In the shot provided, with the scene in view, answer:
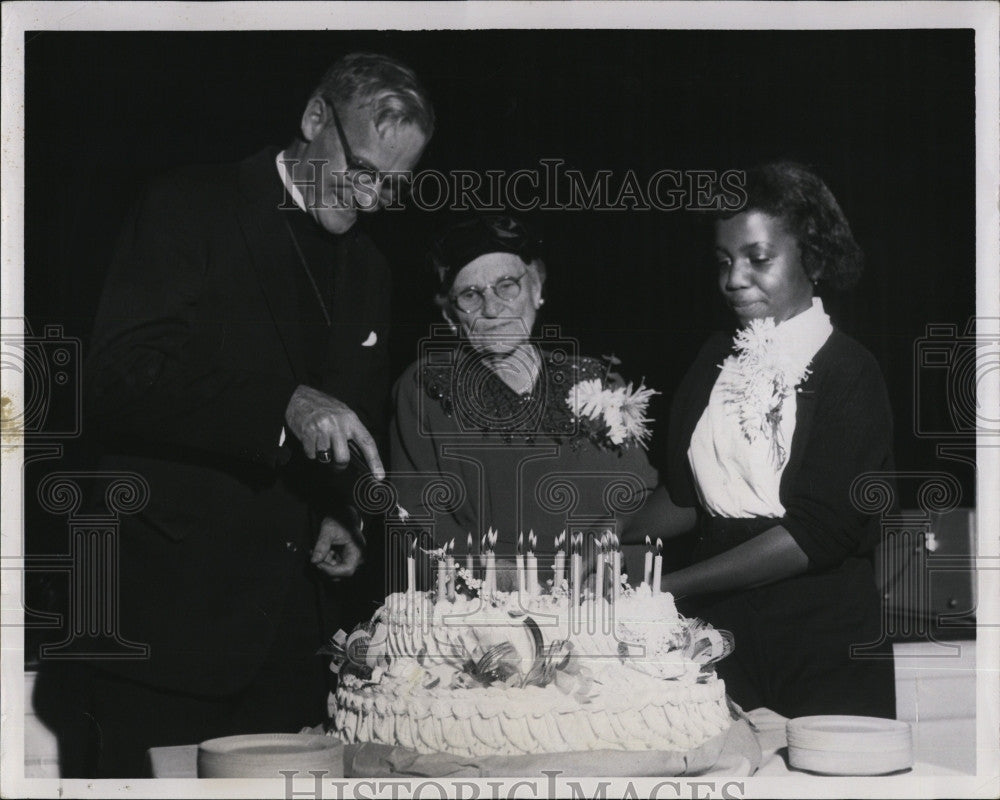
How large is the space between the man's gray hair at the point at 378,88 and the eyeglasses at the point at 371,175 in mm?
103

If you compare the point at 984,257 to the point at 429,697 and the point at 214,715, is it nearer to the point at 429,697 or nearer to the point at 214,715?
the point at 429,697

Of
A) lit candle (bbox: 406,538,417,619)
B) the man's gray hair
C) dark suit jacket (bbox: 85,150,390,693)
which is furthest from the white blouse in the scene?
the man's gray hair

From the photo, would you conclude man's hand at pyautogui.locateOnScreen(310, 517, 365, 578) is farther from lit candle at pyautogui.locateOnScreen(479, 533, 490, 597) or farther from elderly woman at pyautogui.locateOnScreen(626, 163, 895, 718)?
elderly woman at pyautogui.locateOnScreen(626, 163, 895, 718)

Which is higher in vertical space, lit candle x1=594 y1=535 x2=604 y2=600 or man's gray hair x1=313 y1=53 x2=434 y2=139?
man's gray hair x1=313 y1=53 x2=434 y2=139

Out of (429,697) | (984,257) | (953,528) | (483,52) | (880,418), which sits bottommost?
(429,697)

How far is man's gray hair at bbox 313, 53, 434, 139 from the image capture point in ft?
15.2

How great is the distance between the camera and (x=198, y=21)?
4.69 meters

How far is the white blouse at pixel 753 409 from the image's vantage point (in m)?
4.64

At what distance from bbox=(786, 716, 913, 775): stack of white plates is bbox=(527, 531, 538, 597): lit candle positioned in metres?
0.84

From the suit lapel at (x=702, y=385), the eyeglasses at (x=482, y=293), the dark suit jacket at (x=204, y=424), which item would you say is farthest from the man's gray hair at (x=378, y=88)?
the suit lapel at (x=702, y=385)

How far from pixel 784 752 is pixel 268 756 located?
1.51 m

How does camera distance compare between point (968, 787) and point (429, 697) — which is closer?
point (429, 697)

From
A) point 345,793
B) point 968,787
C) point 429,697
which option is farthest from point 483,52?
point 968,787

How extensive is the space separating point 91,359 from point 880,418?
2363mm
